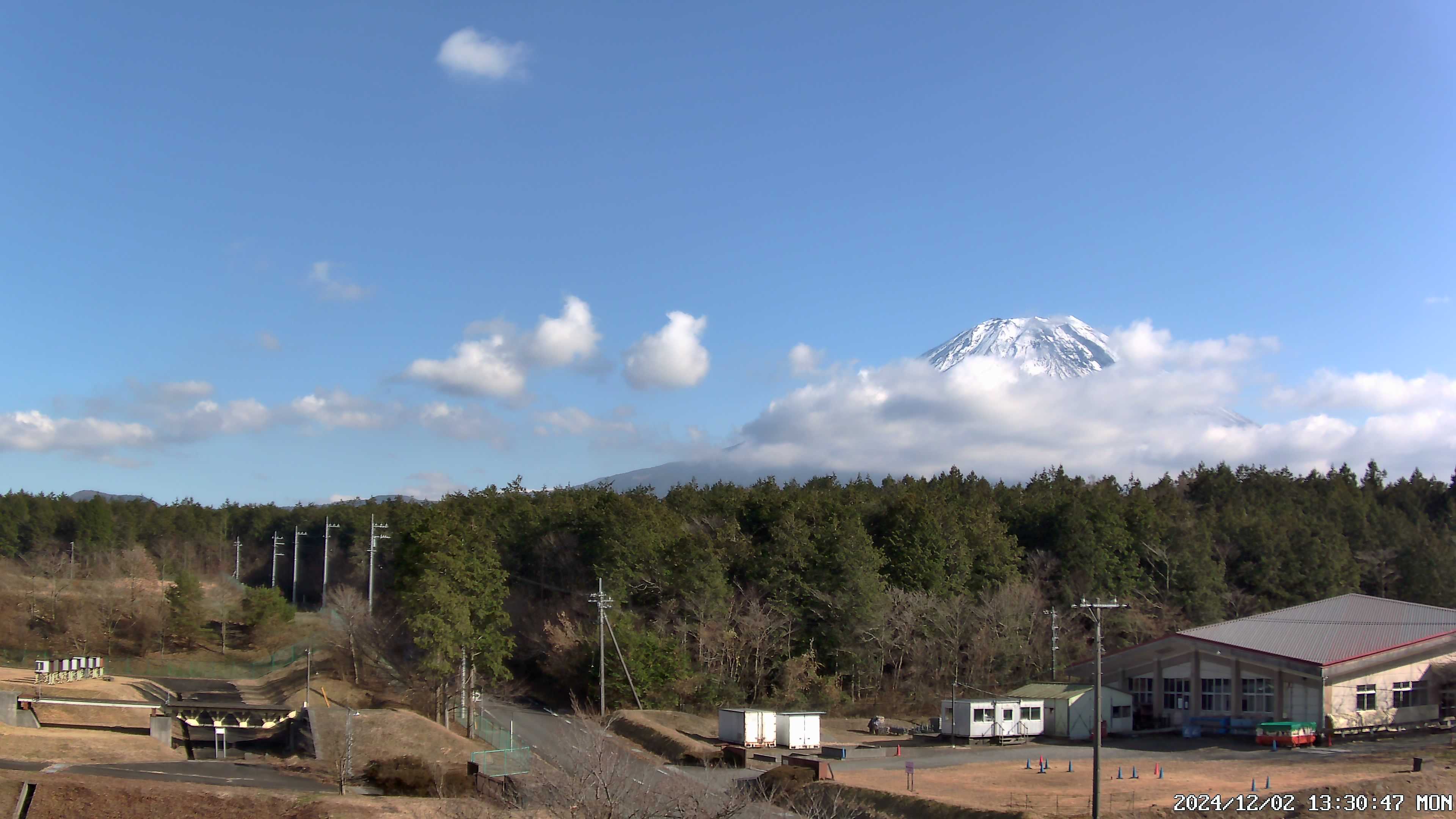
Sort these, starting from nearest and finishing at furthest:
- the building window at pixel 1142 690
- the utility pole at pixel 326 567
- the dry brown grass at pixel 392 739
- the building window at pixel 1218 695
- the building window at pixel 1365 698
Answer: the dry brown grass at pixel 392 739 < the building window at pixel 1365 698 < the building window at pixel 1218 695 < the building window at pixel 1142 690 < the utility pole at pixel 326 567

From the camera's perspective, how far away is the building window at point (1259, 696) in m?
46.8

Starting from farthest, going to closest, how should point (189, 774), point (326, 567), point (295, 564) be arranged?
point (295, 564), point (326, 567), point (189, 774)

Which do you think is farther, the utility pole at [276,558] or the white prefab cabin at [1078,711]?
the utility pole at [276,558]

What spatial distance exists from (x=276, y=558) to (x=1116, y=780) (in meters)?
87.9

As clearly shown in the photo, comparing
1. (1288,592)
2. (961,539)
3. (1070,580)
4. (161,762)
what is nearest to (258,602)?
(161,762)

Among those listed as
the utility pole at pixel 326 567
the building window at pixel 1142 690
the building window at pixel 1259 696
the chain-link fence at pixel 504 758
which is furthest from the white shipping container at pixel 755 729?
the utility pole at pixel 326 567

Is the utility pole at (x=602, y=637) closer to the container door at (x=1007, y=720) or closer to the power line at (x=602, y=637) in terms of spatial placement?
the power line at (x=602, y=637)

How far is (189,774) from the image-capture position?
35219 mm

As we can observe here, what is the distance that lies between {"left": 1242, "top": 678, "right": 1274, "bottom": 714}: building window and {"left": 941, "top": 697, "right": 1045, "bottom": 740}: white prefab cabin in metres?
9.36

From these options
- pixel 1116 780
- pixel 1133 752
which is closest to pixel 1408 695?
pixel 1133 752

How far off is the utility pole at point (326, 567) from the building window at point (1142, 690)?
58.7 meters

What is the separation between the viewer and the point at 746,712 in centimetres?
4234

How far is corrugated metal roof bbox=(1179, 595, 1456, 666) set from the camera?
151 feet

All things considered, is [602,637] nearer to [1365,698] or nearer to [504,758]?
[504,758]
